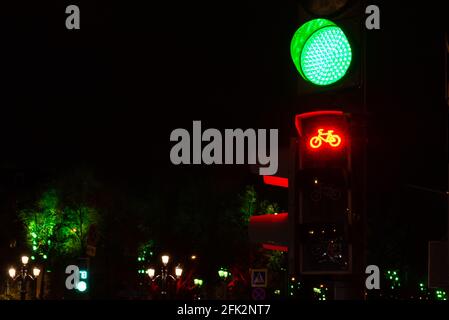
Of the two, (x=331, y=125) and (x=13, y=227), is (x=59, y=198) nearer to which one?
(x=13, y=227)

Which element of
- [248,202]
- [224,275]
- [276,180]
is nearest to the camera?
[276,180]

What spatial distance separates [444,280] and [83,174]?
141 ft

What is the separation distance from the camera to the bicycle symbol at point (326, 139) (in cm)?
408

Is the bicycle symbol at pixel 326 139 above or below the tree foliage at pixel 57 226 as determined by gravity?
below

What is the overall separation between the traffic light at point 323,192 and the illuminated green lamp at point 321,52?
0.65 feet

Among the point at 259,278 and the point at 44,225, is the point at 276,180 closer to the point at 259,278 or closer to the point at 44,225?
the point at 259,278

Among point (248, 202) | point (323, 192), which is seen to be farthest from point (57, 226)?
point (323, 192)

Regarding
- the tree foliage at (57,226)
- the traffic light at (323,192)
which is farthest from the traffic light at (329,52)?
the tree foliage at (57,226)

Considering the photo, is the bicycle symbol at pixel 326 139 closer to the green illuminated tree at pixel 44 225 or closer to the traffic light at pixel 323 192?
the traffic light at pixel 323 192

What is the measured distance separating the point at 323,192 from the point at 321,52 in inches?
28.9

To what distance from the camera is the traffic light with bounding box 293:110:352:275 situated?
4016 millimetres

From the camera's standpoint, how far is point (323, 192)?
13.5ft

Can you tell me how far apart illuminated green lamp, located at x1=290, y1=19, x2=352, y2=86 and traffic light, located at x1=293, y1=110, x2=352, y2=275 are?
0.20m
